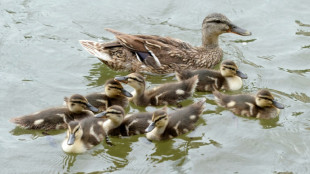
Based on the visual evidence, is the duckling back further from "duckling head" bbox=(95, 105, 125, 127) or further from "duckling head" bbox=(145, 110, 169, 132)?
"duckling head" bbox=(145, 110, 169, 132)

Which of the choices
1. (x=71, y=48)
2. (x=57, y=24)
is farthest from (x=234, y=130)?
(x=57, y=24)

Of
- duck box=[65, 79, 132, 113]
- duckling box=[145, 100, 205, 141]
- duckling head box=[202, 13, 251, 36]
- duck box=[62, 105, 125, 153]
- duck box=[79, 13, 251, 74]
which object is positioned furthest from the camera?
duckling head box=[202, 13, 251, 36]

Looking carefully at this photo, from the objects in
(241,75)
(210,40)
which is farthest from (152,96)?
(210,40)

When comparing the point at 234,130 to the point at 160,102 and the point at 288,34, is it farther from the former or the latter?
the point at 288,34

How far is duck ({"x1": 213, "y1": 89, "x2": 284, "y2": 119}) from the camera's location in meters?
6.53

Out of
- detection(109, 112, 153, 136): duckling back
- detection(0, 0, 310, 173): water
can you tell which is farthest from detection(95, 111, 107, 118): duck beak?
detection(0, 0, 310, 173): water

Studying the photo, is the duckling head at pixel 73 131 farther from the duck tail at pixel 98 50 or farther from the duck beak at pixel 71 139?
the duck tail at pixel 98 50

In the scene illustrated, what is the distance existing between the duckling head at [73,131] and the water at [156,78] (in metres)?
0.27

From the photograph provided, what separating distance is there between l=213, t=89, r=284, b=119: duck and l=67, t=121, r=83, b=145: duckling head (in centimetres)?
180

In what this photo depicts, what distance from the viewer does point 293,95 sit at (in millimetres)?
7145

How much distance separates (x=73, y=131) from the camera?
5852 mm

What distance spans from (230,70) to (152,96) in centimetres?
102

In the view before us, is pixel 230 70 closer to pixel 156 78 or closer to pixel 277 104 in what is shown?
pixel 277 104

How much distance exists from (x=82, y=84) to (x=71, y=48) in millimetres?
1025
